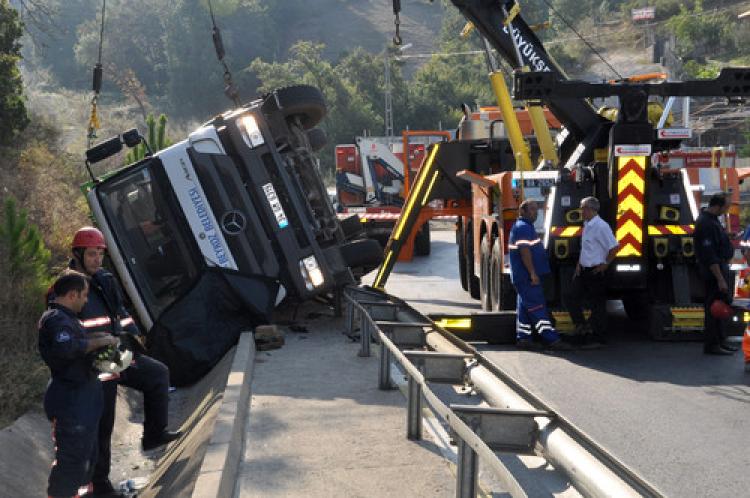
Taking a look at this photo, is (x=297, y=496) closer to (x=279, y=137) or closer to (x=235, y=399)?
(x=235, y=399)

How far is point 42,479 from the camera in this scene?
7180 millimetres

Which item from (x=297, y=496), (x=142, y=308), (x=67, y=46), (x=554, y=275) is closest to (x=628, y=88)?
(x=554, y=275)

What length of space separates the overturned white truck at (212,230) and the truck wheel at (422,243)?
13.3 meters

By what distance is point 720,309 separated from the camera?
10.2 metres

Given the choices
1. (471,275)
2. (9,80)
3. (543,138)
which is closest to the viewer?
(543,138)

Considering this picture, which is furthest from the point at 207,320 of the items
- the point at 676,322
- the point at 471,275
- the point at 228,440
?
the point at 471,275

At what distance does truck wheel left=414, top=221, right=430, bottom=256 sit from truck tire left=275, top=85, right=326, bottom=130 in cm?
1242

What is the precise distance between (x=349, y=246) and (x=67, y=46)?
12612 cm

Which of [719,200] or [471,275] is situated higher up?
[719,200]

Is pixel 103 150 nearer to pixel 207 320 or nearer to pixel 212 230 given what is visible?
pixel 212 230

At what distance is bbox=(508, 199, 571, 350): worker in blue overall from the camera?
35.3 feet

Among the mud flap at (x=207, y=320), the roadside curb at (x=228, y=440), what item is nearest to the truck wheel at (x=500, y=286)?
the mud flap at (x=207, y=320)

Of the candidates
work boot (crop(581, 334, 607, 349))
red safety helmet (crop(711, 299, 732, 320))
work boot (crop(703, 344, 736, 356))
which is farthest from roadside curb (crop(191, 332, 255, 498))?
work boot (crop(703, 344, 736, 356))

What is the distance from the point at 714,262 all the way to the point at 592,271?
49.1 inches
